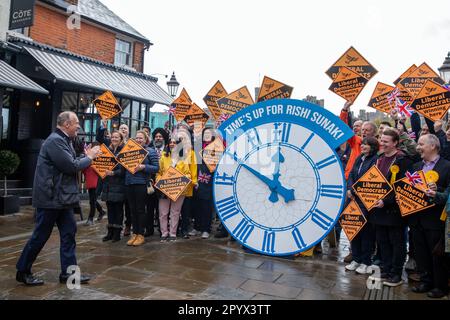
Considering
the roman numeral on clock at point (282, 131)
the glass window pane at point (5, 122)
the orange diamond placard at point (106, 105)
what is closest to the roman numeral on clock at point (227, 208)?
the roman numeral on clock at point (282, 131)

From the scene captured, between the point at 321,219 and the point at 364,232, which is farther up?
the point at 321,219

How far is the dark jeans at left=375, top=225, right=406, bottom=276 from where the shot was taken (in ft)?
14.3

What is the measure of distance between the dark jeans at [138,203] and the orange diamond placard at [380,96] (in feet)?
14.9

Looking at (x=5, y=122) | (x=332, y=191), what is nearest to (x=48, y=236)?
(x=332, y=191)

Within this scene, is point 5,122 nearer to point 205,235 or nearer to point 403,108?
point 205,235

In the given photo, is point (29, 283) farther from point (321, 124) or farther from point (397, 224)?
point (397, 224)

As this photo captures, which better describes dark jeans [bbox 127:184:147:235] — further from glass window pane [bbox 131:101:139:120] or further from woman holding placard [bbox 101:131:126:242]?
glass window pane [bbox 131:101:139:120]

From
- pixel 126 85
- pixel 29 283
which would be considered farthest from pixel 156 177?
pixel 126 85

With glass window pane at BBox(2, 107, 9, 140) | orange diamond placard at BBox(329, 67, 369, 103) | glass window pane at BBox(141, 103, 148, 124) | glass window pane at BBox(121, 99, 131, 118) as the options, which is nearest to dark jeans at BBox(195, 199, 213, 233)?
orange diamond placard at BBox(329, 67, 369, 103)

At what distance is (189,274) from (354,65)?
4.27m

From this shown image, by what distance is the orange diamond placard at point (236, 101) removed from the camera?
701 centimetres

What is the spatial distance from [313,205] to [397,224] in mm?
982

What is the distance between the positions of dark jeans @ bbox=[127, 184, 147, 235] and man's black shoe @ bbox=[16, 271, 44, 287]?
2040 millimetres

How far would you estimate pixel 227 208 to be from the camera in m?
5.18
